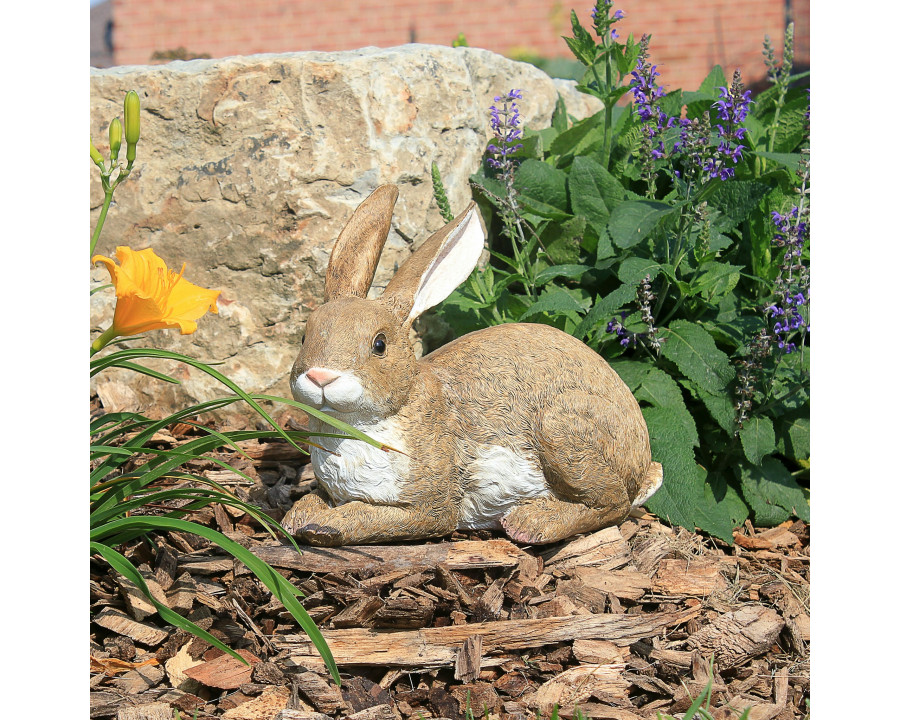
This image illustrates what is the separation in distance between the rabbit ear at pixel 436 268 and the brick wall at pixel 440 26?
25.8 feet

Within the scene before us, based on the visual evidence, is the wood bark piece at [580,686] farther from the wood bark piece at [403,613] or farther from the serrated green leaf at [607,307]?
the serrated green leaf at [607,307]

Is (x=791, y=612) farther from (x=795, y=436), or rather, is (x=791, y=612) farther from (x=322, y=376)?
(x=322, y=376)

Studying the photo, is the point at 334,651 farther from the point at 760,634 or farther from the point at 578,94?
the point at 578,94

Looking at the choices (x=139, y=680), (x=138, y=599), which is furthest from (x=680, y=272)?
(x=139, y=680)

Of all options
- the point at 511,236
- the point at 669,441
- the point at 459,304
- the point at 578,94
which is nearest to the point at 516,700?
the point at 669,441

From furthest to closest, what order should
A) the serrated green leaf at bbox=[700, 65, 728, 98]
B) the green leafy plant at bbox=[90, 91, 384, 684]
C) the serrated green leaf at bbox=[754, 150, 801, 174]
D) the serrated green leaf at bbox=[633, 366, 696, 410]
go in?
the serrated green leaf at bbox=[700, 65, 728, 98]
the serrated green leaf at bbox=[754, 150, 801, 174]
the serrated green leaf at bbox=[633, 366, 696, 410]
the green leafy plant at bbox=[90, 91, 384, 684]

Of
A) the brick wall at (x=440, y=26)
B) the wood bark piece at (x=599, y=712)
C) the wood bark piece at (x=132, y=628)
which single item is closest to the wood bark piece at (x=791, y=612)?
the wood bark piece at (x=599, y=712)

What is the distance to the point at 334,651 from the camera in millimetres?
2256

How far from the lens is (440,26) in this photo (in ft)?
33.7

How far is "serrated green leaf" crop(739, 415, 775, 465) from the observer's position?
3.11 meters

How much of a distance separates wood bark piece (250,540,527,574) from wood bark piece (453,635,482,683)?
26 cm

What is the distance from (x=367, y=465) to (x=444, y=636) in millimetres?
529

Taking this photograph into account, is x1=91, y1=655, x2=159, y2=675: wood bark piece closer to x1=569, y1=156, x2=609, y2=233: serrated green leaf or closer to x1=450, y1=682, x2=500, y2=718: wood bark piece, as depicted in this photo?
x1=450, y1=682, x2=500, y2=718: wood bark piece

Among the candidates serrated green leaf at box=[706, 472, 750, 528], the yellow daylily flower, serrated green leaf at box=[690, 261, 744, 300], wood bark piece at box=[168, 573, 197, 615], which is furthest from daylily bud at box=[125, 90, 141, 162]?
serrated green leaf at box=[706, 472, 750, 528]
